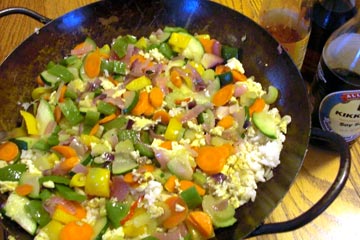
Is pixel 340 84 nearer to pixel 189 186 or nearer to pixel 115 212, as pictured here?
pixel 189 186

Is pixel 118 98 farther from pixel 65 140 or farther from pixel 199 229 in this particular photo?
pixel 199 229

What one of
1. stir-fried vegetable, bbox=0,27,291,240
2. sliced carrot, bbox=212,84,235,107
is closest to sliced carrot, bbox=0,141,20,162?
stir-fried vegetable, bbox=0,27,291,240

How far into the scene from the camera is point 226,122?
1.17 metres

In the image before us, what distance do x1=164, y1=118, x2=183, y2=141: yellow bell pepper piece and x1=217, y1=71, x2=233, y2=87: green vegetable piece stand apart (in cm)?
19

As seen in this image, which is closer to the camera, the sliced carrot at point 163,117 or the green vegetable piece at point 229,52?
the sliced carrot at point 163,117

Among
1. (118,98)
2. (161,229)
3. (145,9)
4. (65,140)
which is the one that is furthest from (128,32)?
(161,229)

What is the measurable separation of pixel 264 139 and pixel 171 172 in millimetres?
255

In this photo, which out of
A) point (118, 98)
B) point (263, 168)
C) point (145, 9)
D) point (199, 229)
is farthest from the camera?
point (145, 9)

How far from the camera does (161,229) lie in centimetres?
103

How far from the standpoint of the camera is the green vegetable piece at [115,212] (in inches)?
39.5

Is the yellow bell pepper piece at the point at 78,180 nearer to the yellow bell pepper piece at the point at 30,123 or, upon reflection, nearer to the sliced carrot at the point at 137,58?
the yellow bell pepper piece at the point at 30,123

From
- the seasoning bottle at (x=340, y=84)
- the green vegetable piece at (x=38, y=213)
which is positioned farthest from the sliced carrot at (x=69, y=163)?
the seasoning bottle at (x=340, y=84)

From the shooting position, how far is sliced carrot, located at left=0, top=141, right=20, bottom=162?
1.14m

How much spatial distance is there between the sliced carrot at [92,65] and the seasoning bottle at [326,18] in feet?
2.06
